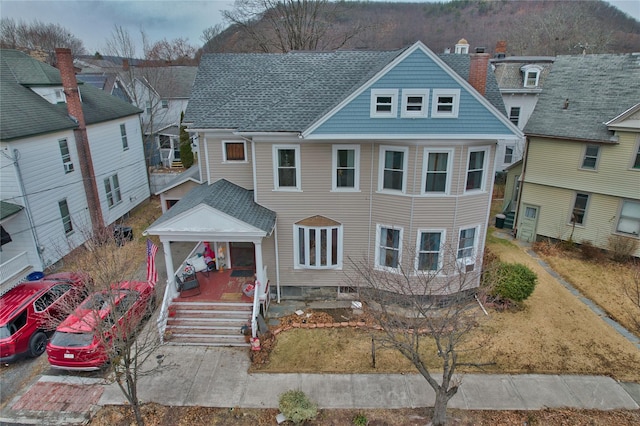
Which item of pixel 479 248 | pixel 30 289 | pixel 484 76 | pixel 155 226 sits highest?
pixel 484 76

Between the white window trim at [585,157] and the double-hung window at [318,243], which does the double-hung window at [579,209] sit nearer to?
the white window trim at [585,157]

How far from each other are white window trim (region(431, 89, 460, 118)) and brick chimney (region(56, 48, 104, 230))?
1740 cm

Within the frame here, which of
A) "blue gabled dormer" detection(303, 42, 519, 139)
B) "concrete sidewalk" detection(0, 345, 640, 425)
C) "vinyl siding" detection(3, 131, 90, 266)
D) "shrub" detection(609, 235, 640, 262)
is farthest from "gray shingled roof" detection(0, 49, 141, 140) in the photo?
"shrub" detection(609, 235, 640, 262)

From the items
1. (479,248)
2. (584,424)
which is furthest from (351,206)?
(584,424)

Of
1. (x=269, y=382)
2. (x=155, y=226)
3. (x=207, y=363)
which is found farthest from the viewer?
(x=155, y=226)

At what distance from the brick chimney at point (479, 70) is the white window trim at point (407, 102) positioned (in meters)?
2.66

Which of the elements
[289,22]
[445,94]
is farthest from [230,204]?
[289,22]

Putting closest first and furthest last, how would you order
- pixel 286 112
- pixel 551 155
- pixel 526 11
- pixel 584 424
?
1. pixel 584 424
2. pixel 286 112
3. pixel 551 155
4. pixel 526 11

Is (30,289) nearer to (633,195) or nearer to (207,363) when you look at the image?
(207,363)

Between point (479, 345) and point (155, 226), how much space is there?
40.7 ft

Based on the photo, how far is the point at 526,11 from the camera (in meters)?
85.8

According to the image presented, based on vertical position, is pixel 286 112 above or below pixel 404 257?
above

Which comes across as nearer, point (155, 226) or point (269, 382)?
point (269, 382)

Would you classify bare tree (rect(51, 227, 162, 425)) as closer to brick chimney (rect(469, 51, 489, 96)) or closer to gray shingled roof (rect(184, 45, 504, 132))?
gray shingled roof (rect(184, 45, 504, 132))
